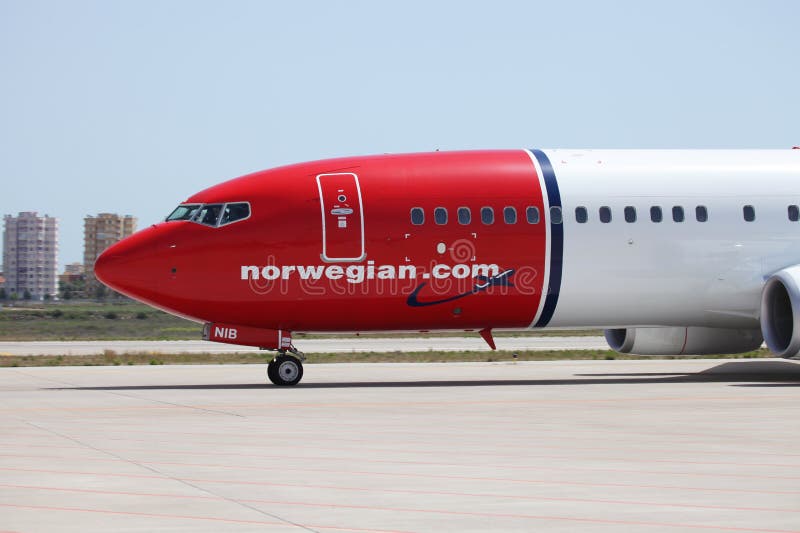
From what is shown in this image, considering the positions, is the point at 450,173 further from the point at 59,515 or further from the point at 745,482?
the point at 59,515

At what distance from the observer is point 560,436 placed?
16312mm

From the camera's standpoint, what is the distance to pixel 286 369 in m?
26.7

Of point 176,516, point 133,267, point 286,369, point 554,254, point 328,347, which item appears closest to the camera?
point 176,516

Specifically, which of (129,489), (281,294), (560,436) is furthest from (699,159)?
(129,489)

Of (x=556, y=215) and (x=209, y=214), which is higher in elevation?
(x=556, y=215)

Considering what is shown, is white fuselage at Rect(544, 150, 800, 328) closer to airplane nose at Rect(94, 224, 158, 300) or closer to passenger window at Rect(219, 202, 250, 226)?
passenger window at Rect(219, 202, 250, 226)

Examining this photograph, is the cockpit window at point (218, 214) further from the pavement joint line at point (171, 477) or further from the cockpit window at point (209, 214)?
the pavement joint line at point (171, 477)

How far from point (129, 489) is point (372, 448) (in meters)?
3.97

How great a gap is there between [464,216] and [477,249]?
30.1 inches

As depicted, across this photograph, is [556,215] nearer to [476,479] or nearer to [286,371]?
[286,371]

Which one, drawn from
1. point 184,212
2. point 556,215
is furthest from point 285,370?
point 556,215

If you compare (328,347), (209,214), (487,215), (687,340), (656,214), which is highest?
(656,214)

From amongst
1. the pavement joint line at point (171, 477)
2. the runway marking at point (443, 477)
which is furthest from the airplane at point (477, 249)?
the runway marking at point (443, 477)

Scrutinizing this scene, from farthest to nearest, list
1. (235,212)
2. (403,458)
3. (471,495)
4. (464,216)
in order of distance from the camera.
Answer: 1. (464,216)
2. (235,212)
3. (403,458)
4. (471,495)
